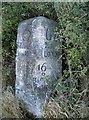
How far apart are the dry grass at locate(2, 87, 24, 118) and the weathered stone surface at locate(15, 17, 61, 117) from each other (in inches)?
8.0

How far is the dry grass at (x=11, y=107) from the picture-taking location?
15.9 feet

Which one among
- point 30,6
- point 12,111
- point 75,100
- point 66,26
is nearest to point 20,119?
point 12,111

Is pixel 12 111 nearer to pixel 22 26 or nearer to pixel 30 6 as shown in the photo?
pixel 22 26

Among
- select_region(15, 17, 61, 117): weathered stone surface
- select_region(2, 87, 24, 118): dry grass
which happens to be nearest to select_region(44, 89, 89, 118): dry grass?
select_region(15, 17, 61, 117): weathered stone surface

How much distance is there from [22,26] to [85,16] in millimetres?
1149

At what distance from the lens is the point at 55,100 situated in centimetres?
466

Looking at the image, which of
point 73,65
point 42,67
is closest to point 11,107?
point 42,67

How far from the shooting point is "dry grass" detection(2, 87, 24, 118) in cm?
486

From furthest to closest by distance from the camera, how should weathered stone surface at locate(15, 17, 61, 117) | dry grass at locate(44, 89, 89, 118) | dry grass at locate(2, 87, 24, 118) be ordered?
1. weathered stone surface at locate(15, 17, 61, 117)
2. dry grass at locate(2, 87, 24, 118)
3. dry grass at locate(44, 89, 89, 118)

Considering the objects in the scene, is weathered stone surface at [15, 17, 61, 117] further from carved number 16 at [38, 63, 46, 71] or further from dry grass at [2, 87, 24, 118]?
dry grass at [2, 87, 24, 118]

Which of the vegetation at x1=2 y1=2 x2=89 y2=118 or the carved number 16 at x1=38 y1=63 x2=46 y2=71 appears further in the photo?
the carved number 16 at x1=38 y1=63 x2=46 y2=71

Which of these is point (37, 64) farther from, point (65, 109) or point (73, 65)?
point (65, 109)

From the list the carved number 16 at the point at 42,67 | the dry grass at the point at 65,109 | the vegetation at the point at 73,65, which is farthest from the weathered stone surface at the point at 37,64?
the dry grass at the point at 65,109

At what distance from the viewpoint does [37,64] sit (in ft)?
16.6
